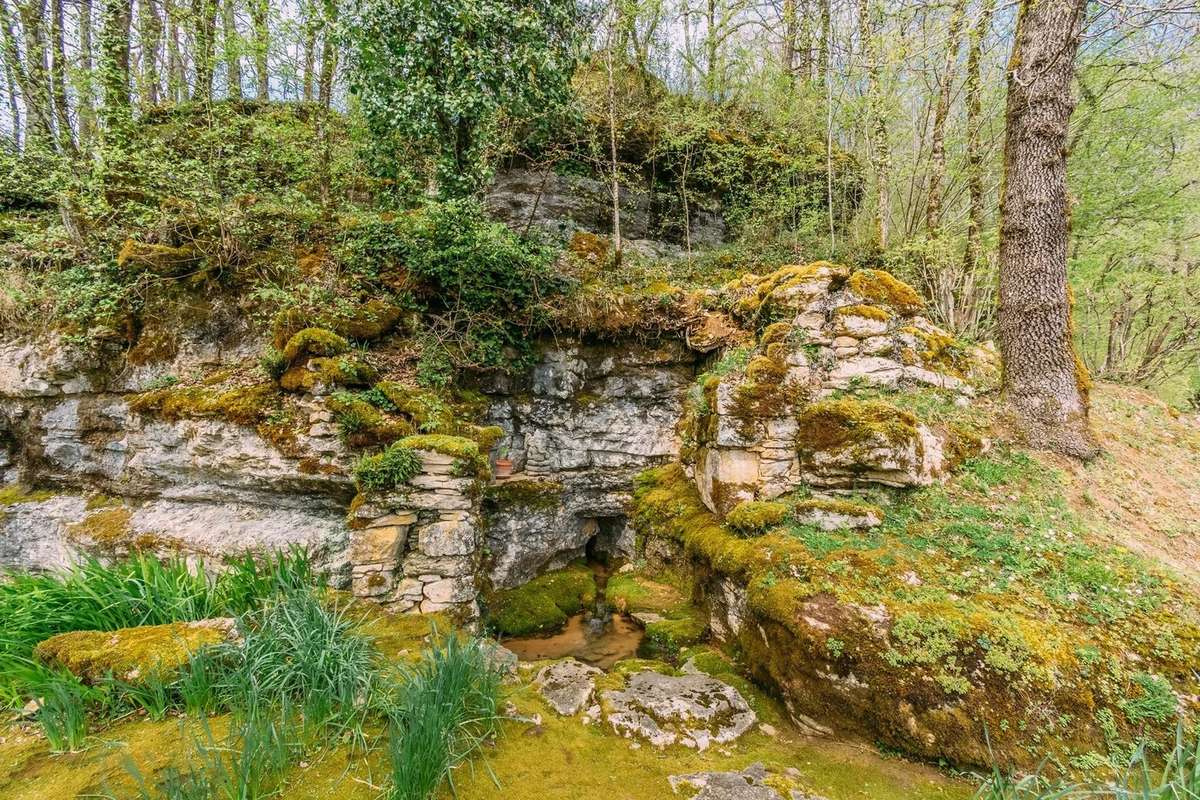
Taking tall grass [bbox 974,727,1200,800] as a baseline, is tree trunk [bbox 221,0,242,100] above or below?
above

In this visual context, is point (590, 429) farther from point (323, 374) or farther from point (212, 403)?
point (212, 403)

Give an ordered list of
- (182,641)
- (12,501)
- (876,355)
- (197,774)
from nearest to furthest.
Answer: (197,774)
(182,641)
(876,355)
(12,501)

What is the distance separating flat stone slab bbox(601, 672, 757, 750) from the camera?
3115 mm

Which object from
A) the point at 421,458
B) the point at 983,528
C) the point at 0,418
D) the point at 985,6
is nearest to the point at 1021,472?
the point at 983,528

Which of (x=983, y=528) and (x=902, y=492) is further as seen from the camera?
(x=902, y=492)

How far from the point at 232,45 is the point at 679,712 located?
10064mm

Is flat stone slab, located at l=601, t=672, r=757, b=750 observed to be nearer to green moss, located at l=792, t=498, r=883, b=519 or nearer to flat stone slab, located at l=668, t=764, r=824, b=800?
flat stone slab, located at l=668, t=764, r=824, b=800

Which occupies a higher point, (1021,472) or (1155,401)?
(1155,401)

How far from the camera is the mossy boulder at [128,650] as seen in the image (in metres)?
2.88

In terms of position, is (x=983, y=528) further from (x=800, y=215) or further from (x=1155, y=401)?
(x=800, y=215)

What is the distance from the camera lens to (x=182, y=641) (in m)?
3.04

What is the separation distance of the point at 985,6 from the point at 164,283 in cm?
1147

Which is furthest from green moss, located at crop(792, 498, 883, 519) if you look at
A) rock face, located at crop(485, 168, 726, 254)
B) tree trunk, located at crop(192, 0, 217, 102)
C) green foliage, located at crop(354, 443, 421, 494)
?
tree trunk, located at crop(192, 0, 217, 102)

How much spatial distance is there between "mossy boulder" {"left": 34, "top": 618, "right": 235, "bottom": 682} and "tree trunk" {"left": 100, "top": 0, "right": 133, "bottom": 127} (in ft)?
23.1
